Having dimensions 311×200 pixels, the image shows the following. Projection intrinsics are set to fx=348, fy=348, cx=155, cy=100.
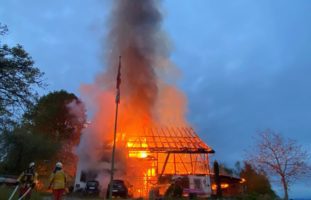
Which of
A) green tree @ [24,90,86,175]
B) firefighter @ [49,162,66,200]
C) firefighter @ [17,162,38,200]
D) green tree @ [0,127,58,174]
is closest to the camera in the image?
firefighter @ [49,162,66,200]

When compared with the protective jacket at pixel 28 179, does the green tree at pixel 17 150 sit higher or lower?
higher

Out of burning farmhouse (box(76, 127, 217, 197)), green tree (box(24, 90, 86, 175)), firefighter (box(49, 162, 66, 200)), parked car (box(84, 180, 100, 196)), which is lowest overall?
firefighter (box(49, 162, 66, 200))

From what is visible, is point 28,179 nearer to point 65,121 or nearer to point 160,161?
point 160,161

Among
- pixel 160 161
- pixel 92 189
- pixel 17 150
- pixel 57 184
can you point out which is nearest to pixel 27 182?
pixel 57 184

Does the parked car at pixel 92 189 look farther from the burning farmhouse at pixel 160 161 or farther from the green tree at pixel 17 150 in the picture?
the green tree at pixel 17 150

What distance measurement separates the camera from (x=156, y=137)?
133 ft

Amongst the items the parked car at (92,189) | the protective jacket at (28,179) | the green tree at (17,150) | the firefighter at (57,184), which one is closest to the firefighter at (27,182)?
the protective jacket at (28,179)

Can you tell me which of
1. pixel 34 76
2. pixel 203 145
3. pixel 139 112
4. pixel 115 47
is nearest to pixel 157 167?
pixel 203 145

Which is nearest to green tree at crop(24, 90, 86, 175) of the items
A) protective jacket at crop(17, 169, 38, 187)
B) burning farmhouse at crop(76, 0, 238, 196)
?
burning farmhouse at crop(76, 0, 238, 196)

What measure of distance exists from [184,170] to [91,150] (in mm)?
10193

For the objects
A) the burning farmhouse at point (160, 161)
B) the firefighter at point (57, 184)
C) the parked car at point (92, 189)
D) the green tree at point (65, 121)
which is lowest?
the firefighter at point (57, 184)

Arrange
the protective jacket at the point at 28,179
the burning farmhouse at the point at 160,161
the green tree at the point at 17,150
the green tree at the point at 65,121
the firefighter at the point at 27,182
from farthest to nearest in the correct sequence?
the green tree at the point at 65,121, the green tree at the point at 17,150, the burning farmhouse at the point at 160,161, the protective jacket at the point at 28,179, the firefighter at the point at 27,182

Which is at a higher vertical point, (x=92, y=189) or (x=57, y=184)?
(x=92, y=189)

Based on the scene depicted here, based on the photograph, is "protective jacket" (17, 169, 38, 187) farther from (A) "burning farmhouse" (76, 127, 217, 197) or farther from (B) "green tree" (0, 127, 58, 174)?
(B) "green tree" (0, 127, 58, 174)
